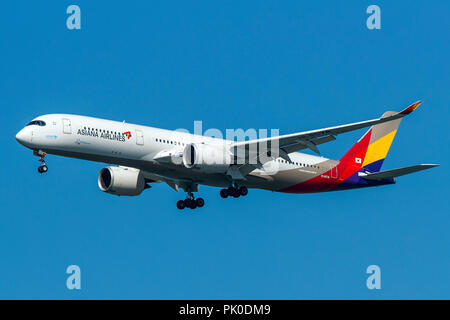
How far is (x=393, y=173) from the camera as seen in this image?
47.4 meters

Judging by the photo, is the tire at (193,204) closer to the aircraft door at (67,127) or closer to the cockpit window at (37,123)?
the aircraft door at (67,127)

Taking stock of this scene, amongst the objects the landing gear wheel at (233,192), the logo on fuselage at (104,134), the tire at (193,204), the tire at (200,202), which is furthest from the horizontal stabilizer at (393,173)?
the logo on fuselage at (104,134)

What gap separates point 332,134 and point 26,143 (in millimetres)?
16193

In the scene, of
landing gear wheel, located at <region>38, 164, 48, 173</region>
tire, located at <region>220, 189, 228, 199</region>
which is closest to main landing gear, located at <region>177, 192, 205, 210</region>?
tire, located at <region>220, 189, 228, 199</region>

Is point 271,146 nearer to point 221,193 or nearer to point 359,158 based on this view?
point 221,193

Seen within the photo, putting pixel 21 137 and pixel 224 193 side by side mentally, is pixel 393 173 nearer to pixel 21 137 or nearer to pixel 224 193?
pixel 224 193

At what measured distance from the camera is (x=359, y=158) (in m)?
51.5

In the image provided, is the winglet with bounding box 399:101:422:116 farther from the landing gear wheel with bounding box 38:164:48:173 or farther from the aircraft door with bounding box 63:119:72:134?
the landing gear wheel with bounding box 38:164:48:173

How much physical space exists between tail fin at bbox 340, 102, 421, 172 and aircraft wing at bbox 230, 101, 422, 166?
829cm

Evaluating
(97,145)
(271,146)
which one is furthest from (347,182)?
(97,145)

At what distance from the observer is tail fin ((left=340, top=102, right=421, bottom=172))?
5122 cm

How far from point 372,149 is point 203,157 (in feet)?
50.3

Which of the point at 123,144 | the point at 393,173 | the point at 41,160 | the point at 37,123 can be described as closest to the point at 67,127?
the point at 37,123

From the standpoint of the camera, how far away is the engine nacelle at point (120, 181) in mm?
47250
